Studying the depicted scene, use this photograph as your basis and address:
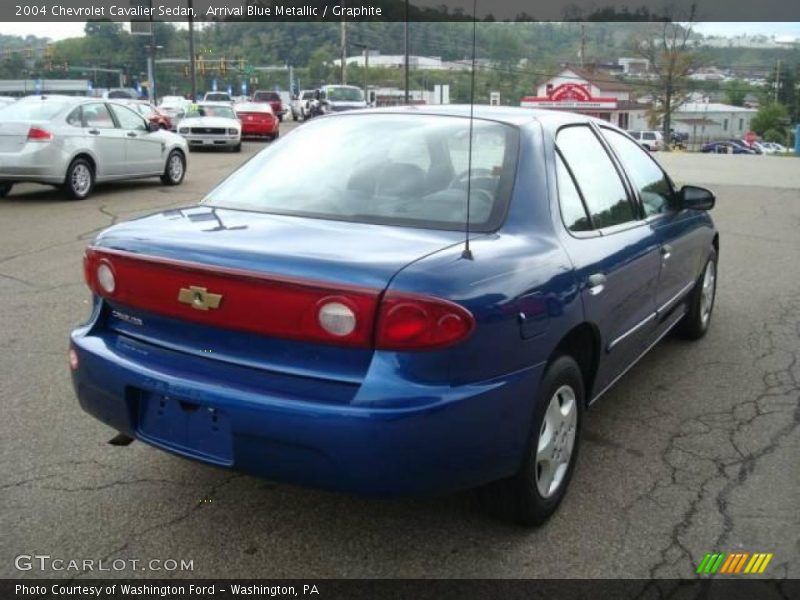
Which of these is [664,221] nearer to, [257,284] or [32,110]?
[257,284]

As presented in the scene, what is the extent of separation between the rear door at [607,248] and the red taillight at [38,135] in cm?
912

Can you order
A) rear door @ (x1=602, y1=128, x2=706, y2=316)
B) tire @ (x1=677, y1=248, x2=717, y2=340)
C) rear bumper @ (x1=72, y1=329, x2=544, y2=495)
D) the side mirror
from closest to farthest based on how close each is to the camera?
1. rear bumper @ (x1=72, y1=329, x2=544, y2=495)
2. rear door @ (x1=602, y1=128, x2=706, y2=316)
3. the side mirror
4. tire @ (x1=677, y1=248, x2=717, y2=340)

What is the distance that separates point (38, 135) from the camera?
10.9m

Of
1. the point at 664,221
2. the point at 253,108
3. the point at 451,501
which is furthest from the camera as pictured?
the point at 253,108

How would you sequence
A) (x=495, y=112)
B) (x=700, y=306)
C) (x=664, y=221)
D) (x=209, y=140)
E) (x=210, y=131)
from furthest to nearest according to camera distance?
(x=209, y=140) → (x=210, y=131) → (x=700, y=306) → (x=664, y=221) → (x=495, y=112)

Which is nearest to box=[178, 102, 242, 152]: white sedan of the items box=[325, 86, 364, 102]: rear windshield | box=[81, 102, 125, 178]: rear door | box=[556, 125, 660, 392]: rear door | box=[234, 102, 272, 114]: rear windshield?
box=[234, 102, 272, 114]: rear windshield

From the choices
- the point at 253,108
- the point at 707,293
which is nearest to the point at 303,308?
the point at 707,293

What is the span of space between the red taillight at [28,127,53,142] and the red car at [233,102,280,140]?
53.4 feet

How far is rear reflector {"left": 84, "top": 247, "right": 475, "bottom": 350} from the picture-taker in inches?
95.6

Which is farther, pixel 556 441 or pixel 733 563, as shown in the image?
pixel 556 441

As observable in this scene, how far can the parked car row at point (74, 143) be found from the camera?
10922 millimetres

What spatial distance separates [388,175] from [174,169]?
11.5m

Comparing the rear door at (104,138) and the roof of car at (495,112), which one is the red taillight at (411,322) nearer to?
the roof of car at (495,112)

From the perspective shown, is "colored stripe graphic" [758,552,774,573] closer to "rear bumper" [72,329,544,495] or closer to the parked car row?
"rear bumper" [72,329,544,495]
